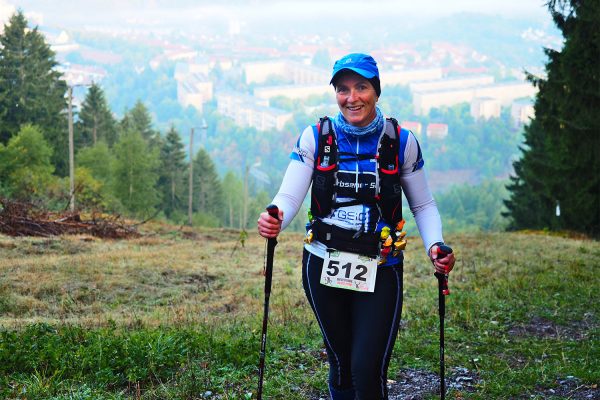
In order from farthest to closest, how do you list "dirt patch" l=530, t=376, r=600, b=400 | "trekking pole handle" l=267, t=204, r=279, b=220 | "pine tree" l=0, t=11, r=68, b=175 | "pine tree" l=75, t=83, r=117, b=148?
"pine tree" l=75, t=83, r=117, b=148 < "pine tree" l=0, t=11, r=68, b=175 < "dirt patch" l=530, t=376, r=600, b=400 < "trekking pole handle" l=267, t=204, r=279, b=220

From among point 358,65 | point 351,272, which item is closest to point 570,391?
point 351,272

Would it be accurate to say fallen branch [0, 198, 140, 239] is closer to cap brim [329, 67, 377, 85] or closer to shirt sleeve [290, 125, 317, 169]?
shirt sleeve [290, 125, 317, 169]

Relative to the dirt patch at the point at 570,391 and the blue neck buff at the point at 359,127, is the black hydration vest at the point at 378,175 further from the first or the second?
the dirt patch at the point at 570,391

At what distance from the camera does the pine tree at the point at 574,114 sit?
19.1 meters

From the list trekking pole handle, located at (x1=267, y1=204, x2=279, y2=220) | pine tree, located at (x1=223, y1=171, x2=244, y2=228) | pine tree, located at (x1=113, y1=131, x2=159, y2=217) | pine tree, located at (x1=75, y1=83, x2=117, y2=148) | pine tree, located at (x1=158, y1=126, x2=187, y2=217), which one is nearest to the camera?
trekking pole handle, located at (x1=267, y1=204, x2=279, y2=220)

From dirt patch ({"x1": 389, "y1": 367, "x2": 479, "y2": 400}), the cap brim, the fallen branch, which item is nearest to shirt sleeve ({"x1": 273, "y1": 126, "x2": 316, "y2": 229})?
the cap brim

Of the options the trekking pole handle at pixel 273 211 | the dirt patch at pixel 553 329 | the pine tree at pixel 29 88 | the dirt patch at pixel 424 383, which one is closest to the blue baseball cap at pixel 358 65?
the trekking pole handle at pixel 273 211

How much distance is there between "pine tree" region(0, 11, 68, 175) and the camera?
54.8m

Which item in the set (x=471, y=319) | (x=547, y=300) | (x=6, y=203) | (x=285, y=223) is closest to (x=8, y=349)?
(x=285, y=223)

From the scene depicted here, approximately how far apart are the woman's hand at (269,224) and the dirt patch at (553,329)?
4840 millimetres

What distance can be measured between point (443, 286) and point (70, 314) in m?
6.48

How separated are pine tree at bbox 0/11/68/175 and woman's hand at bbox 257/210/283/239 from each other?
52654 millimetres

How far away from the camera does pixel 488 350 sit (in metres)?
7.44

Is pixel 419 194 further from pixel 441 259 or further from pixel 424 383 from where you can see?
pixel 424 383
